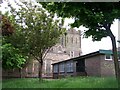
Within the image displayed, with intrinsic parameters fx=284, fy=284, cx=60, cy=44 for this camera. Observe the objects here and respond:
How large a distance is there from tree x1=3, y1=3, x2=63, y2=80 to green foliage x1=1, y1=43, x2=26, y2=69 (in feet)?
2.05

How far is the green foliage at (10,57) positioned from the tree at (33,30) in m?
0.62

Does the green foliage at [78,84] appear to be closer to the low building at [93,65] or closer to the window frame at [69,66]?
the low building at [93,65]

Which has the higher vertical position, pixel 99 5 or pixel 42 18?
pixel 42 18

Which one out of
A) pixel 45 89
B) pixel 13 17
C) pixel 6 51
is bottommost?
pixel 45 89

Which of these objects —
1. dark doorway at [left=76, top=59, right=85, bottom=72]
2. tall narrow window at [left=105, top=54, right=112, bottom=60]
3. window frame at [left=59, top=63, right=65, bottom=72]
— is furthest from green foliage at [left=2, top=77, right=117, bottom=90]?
window frame at [left=59, top=63, right=65, bottom=72]

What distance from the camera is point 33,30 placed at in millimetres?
24000

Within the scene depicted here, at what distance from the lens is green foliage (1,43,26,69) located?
22517 millimetres

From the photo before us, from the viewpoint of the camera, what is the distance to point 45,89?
1362 centimetres

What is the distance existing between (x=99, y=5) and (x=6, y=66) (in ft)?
49.7

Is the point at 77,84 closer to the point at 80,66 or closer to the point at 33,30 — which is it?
the point at 33,30

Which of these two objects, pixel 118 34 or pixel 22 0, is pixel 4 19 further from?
pixel 118 34

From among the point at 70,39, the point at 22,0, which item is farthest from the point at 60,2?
the point at 70,39

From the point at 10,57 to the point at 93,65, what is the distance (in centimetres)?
1018

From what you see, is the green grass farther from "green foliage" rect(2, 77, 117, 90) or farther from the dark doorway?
the dark doorway
